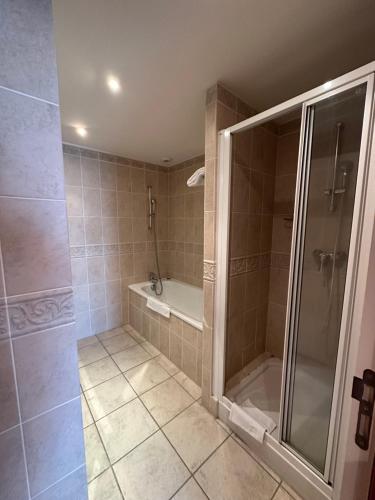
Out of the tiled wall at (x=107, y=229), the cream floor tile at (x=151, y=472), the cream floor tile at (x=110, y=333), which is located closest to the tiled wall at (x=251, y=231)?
the cream floor tile at (x=151, y=472)

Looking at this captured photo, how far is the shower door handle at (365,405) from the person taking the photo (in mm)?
482

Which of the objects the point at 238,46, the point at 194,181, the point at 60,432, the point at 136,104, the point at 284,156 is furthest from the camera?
the point at 284,156

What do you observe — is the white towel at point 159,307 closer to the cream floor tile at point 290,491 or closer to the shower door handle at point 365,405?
the cream floor tile at point 290,491

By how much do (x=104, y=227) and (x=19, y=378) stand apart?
2.06 meters

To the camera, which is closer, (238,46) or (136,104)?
(238,46)

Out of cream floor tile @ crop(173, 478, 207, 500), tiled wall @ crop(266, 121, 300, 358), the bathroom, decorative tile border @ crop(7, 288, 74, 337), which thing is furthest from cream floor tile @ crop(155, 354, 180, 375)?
decorative tile border @ crop(7, 288, 74, 337)

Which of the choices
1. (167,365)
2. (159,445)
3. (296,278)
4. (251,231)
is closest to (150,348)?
(167,365)

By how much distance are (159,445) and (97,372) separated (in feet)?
3.12

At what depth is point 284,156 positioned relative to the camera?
181 cm

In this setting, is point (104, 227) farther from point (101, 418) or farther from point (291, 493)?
point (291, 493)

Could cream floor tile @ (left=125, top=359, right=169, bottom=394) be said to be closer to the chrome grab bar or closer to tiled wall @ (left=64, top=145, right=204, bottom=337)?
tiled wall @ (left=64, top=145, right=204, bottom=337)

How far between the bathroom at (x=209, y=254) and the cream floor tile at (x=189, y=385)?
0.05 ft

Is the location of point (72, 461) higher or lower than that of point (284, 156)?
lower

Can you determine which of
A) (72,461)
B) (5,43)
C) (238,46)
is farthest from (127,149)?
(72,461)
